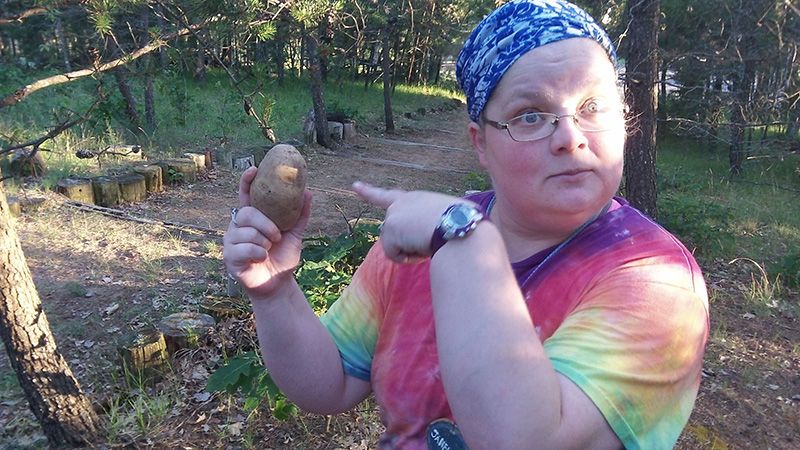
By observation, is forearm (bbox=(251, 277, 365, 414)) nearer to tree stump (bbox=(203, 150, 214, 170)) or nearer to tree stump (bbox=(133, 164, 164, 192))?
tree stump (bbox=(133, 164, 164, 192))

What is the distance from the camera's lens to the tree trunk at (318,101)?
1139cm

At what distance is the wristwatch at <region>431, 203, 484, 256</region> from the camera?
3.31 feet

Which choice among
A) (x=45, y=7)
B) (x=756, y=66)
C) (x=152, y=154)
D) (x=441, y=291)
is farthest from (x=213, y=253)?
(x=756, y=66)

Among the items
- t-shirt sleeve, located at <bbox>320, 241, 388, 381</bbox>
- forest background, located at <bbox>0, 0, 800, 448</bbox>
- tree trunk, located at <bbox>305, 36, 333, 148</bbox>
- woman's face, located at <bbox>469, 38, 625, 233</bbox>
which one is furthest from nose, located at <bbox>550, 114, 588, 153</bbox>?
tree trunk, located at <bbox>305, 36, 333, 148</bbox>

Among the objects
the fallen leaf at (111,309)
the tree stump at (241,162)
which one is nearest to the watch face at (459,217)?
the fallen leaf at (111,309)

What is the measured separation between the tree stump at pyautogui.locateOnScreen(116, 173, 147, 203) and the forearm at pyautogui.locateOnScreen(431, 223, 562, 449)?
273 inches

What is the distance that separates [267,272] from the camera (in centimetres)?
135

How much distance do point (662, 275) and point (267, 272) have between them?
2.50 feet

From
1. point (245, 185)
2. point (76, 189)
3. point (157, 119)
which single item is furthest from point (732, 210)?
point (157, 119)

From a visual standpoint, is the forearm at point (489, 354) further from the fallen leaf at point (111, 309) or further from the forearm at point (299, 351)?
the fallen leaf at point (111, 309)

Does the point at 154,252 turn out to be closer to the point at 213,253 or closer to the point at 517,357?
the point at 213,253

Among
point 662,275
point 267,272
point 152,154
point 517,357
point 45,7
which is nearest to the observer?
point 517,357

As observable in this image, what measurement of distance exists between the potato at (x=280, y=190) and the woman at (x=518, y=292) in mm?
38

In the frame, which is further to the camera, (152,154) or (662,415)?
(152,154)
